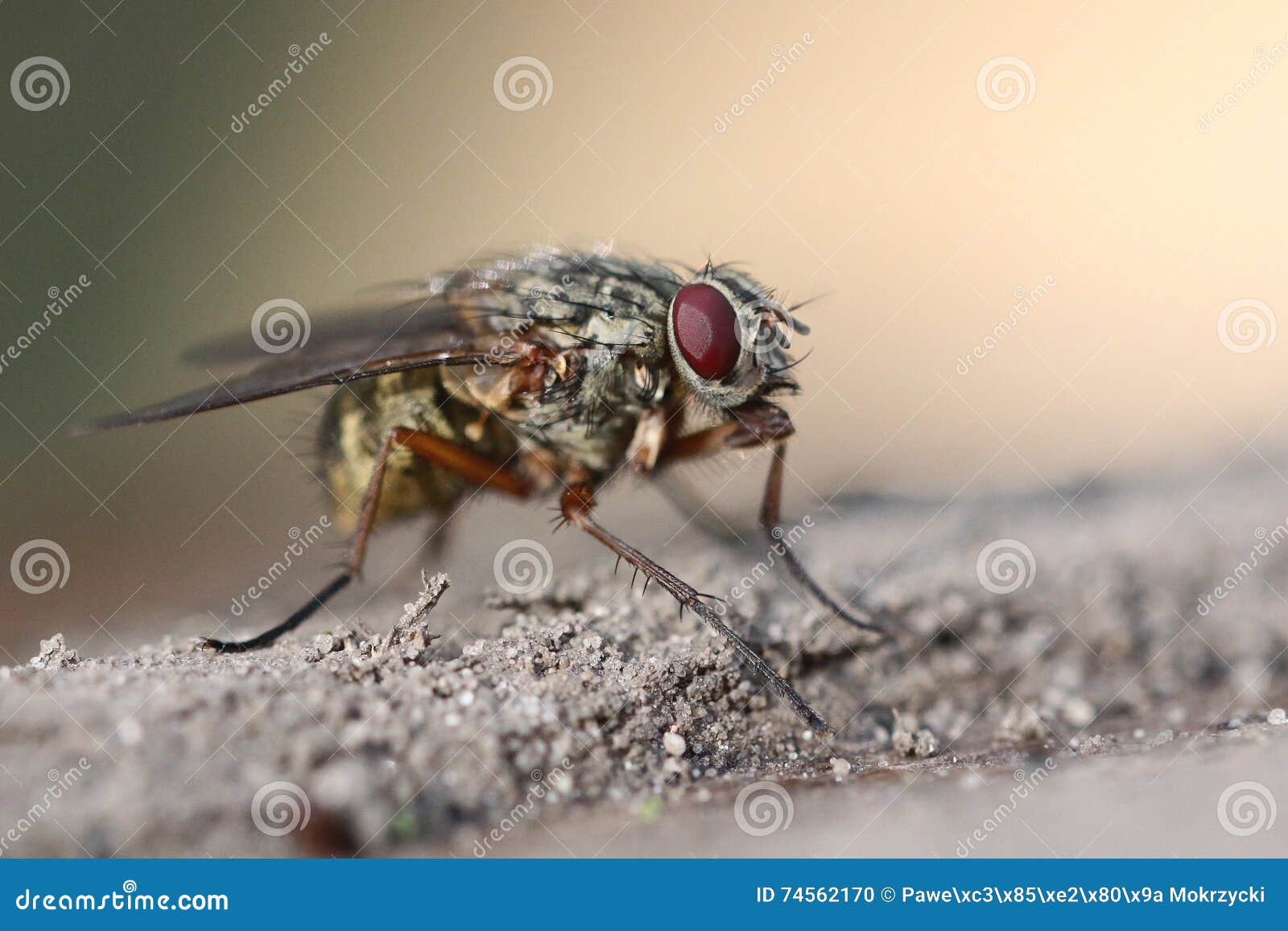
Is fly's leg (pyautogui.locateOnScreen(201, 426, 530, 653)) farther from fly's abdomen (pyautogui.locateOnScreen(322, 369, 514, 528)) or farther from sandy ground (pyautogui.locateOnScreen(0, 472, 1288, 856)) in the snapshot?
fly's abdomen (pyautogui.locateOnScreen(322, 369, 514, 528))

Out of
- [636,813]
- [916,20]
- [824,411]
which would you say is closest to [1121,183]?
[916,20]

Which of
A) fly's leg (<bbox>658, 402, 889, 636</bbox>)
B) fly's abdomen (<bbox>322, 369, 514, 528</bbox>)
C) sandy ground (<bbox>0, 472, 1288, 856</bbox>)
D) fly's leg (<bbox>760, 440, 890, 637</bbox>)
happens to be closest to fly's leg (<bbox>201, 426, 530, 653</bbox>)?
sandy ground (<bbox>0, 472, 1288, 856</bbox>)

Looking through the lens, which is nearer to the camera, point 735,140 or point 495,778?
point 495,778

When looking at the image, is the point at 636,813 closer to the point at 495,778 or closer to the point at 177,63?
the point at 495,778

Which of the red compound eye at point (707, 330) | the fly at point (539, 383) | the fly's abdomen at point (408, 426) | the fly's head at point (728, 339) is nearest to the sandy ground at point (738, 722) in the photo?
the fly at point (539, 383)

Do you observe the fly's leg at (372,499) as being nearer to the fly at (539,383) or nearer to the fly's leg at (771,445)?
the fly at (539,383)

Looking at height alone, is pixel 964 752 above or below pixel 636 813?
above
